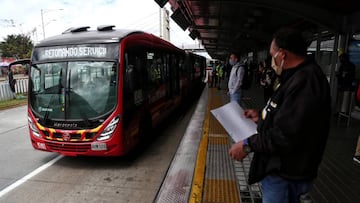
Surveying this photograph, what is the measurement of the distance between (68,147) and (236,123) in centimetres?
353

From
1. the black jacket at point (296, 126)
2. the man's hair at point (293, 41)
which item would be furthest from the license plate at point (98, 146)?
the man's hair at point (293, 41)

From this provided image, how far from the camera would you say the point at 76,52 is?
16.5 feet

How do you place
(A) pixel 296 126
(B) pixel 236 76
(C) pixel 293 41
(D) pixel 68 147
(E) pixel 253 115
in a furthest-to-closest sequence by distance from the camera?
1. (B) pixel 236 76
2. (D) pixel 68 147
3. (E) pixel 253 115
4. (C) pixel 293 41
5. (A) pixel 296 126

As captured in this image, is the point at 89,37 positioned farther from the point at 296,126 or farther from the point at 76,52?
the point at 296,126

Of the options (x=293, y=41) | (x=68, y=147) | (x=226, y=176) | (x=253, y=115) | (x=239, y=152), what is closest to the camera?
(x=293, y=41)

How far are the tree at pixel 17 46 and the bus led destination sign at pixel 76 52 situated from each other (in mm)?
52861

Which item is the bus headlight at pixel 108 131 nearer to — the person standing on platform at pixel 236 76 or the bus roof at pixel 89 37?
the bus roof at pixel 89 37

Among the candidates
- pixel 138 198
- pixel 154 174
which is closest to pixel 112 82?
pixel 154 174

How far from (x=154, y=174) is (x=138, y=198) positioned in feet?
2.90

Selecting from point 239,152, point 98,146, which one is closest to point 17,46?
point 98,146

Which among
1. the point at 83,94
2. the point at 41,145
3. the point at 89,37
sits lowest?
the point at 41,145

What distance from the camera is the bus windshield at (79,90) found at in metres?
4.91

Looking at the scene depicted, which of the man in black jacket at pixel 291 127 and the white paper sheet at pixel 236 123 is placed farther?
the white paper sheet at pixel 236 123

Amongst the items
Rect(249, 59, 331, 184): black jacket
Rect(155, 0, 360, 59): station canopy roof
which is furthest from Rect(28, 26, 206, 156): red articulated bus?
Rect(155, 0, 360, 59): station canopy roof
